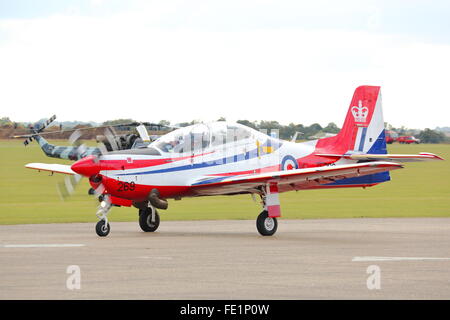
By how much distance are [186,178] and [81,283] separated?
7.95 m

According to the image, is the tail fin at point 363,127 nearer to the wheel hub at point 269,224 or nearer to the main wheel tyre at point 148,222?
the wheel hub at point 269,224

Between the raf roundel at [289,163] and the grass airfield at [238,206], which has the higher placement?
the raf roundel at [289,163]

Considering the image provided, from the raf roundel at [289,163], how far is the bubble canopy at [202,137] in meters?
1.13

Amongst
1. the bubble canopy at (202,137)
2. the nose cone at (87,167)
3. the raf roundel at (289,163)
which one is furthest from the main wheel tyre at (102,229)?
the raf roundel at (289,163)

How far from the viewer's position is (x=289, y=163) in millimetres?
20109

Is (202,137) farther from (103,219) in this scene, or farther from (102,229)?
(102,229)

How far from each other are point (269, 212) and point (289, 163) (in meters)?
1.98

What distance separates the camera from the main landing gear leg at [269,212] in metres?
18.6

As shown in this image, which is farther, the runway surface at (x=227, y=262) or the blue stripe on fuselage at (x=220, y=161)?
the blue stripe on fuselage at (x=220, y=161)

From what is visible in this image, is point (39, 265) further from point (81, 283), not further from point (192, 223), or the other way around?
point (192, 223)

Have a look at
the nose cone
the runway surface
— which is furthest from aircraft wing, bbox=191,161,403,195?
the nose cone

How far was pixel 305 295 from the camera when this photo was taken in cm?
1033

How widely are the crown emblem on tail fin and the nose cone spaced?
24.6 ft

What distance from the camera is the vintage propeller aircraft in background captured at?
18.2m
